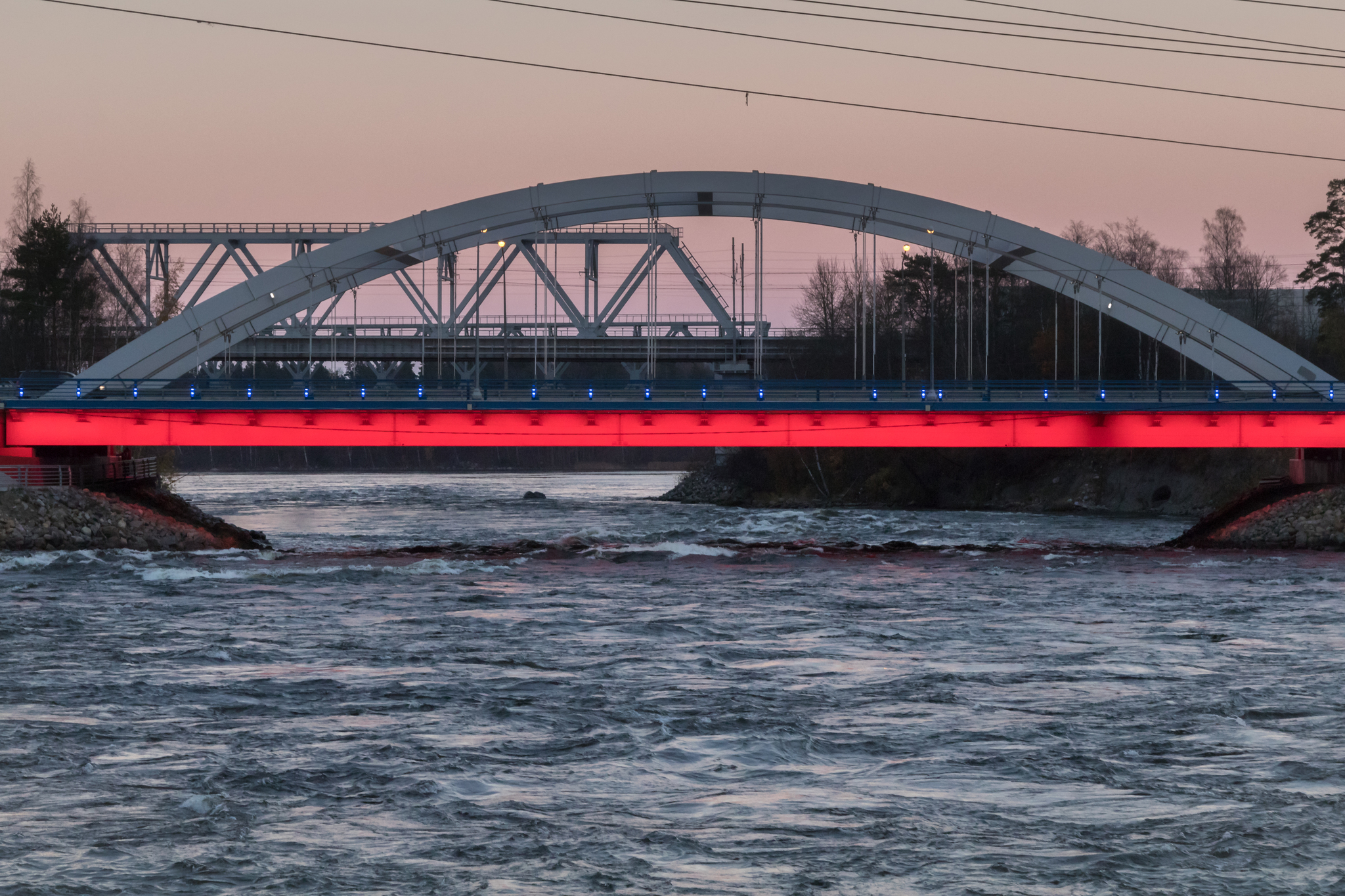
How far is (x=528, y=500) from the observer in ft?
310

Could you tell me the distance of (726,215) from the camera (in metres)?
55.1

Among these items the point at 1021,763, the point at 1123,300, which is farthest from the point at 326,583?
the point at 1123,300

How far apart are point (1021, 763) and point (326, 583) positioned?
24438mm

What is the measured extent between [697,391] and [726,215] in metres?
9.74

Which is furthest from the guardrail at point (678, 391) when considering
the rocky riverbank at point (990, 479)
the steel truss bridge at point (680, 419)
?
the rocky riverbank at point (990, 479)

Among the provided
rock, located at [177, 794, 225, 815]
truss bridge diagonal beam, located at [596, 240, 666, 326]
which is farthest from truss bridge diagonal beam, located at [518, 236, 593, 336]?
rock, located at [177, 794, 225, 815]

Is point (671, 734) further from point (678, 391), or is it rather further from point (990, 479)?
point (990, 479)

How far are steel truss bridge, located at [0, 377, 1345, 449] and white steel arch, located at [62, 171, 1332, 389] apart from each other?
15.5 feet

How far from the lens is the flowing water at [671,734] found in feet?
41.2

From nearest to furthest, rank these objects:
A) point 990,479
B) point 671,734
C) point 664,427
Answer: point 671,734 → point 664,427 → point 990,479

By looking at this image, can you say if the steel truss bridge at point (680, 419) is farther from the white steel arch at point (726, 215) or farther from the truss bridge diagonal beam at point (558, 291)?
the truss bridge diagonal beam at point (558, 291)

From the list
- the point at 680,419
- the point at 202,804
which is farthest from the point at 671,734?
the point at 680,419

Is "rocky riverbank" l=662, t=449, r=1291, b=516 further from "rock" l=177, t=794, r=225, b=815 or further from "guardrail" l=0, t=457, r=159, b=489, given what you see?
"rock" l=177, t=794, r=225, b=815

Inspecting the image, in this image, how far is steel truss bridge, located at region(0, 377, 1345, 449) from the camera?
46.6 metres
